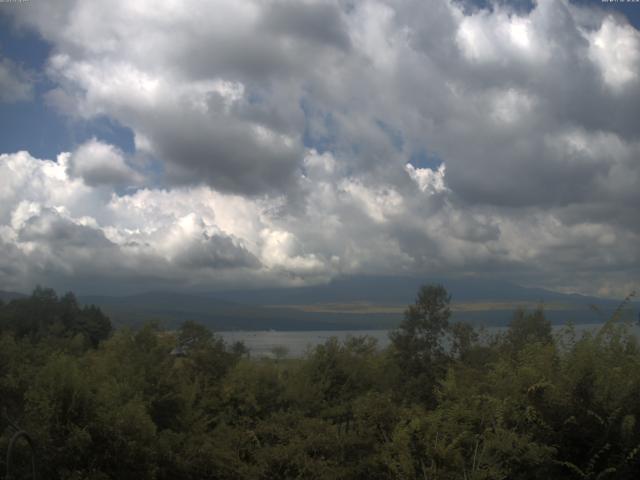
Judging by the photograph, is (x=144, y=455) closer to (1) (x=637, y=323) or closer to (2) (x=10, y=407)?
(2) (x=10, y=407)

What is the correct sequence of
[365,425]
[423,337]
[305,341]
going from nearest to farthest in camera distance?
[365,425], [423,337], [305,341]

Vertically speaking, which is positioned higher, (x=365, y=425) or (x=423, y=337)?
(x=423, y=337)

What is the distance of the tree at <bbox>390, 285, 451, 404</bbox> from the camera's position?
101ft

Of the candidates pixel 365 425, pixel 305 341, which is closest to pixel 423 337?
pixel 305 341

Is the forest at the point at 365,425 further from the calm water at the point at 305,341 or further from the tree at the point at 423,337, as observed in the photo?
the tree at the point at 423,337

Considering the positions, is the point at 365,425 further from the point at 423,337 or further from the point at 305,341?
the point at 305,341


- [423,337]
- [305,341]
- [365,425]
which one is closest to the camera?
[365,425]

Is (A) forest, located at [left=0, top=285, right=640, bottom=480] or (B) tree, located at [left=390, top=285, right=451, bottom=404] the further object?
(B) tree, located at [left=390, top=285, right=451, bottom=404]

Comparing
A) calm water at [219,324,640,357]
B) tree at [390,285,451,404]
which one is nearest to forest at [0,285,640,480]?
calm water at [219,324,640,357]

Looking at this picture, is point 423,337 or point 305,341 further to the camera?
point 305,341

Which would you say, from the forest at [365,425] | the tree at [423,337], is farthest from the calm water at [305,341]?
the forest at [365,425]

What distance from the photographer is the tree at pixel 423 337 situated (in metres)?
30.8

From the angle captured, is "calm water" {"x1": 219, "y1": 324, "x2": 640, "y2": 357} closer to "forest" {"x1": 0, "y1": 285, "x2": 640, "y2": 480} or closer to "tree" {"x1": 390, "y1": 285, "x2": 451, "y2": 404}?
"tree" {"x1": 390, "y1": 285, "x2": 451, "y2": 404}

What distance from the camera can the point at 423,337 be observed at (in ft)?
108
